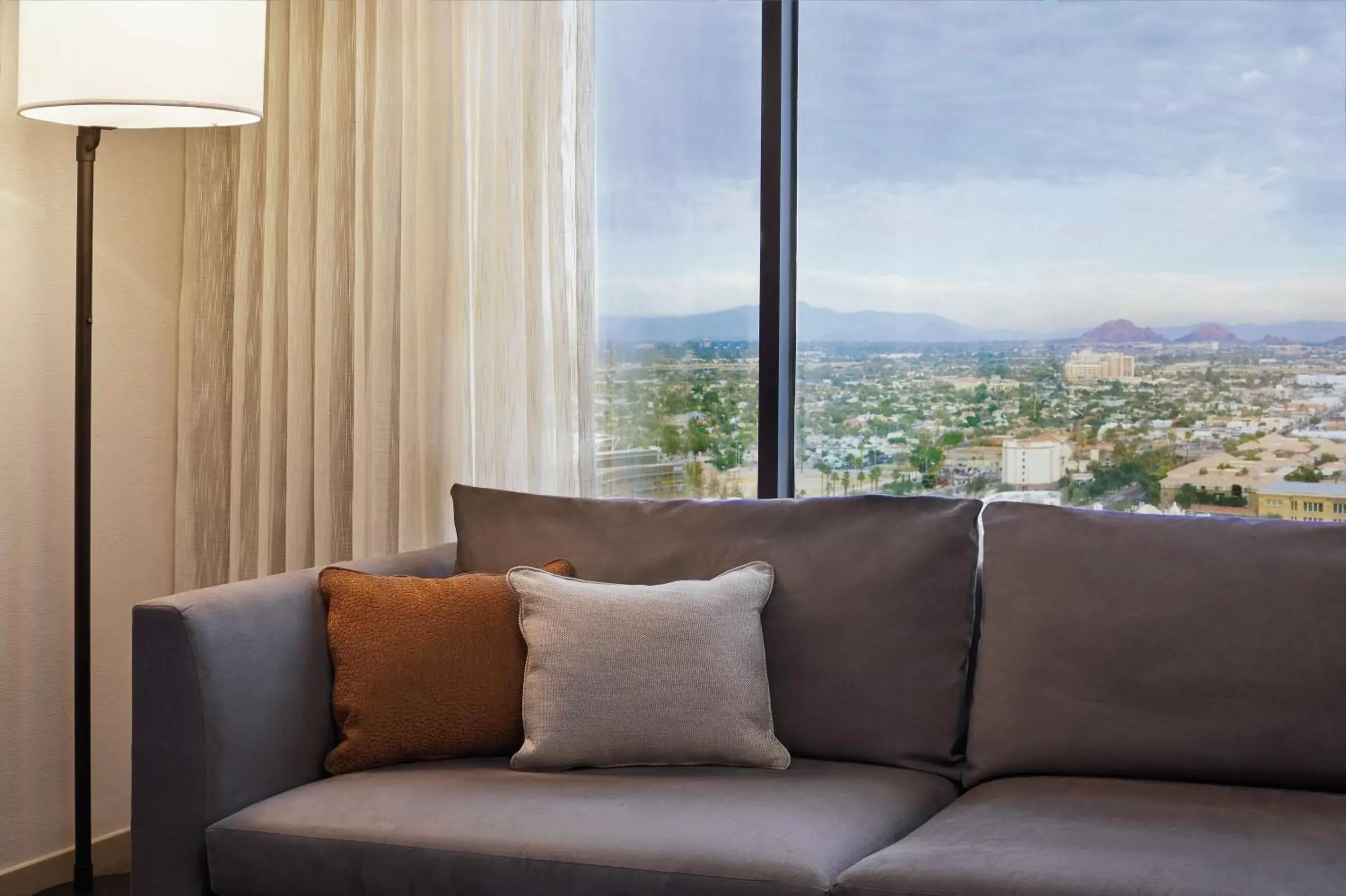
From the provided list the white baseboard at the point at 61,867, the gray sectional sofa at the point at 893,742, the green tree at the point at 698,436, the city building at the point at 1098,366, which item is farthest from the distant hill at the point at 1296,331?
the white baseboard at the point at 61,867

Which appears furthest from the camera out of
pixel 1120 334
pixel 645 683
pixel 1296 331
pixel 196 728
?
pixel 1120 334

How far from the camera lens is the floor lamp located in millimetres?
2404

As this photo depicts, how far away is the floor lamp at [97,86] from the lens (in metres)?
2.40

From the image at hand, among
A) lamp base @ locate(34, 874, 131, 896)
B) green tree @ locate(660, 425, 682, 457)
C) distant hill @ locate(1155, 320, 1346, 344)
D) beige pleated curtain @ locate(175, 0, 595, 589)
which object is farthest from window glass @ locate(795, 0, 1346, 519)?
lamp base @ locate(34, 874, 131, 896)

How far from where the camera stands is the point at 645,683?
2.21m

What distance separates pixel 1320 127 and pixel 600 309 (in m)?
1.49

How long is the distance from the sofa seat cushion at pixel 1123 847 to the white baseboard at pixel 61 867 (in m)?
1.82

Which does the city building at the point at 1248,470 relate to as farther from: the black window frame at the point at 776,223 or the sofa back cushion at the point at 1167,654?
the black window frame at the point at 776,223

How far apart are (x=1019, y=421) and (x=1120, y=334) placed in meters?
0.26

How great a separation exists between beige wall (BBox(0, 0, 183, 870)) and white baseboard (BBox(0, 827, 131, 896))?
22mm

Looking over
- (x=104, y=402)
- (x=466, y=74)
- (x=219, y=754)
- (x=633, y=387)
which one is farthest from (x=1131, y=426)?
(x=104, y=402)

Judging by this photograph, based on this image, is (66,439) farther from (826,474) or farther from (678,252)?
(826,474)

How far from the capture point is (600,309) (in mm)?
3004

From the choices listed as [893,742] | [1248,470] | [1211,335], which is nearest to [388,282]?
[893,742]
